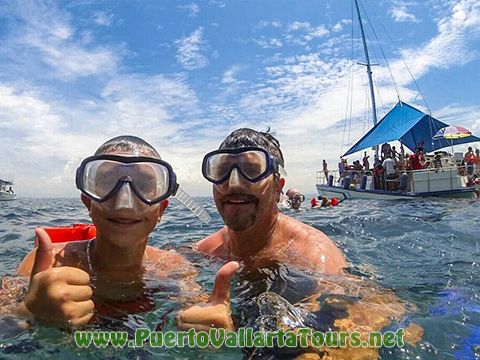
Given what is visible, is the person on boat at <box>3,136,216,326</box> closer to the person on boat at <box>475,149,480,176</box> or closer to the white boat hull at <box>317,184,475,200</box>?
the white boat hull at <box>317,184,475,200</box>

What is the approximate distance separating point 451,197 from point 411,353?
52.9ft

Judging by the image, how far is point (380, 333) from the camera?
2061 mm

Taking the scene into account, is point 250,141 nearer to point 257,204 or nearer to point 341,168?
point 257,204

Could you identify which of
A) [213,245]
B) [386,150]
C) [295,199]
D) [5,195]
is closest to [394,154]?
[386,150]

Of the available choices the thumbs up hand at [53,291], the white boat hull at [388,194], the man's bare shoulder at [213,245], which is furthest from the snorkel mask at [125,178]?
the white boat hull at [388,194]

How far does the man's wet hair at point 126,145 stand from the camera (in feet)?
8.84

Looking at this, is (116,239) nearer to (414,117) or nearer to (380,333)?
(380,333)

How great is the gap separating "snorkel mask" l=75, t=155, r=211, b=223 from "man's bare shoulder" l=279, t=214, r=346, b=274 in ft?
4.54

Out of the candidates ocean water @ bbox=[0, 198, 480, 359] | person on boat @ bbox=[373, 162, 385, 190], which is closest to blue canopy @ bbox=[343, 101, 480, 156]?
person on boat @ bbox=[373, 162, 385, 190]

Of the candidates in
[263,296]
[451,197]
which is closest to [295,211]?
[451,197]

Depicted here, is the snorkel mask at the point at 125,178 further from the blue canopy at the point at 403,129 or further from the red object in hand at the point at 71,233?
the blue canopy at the point at 403,129

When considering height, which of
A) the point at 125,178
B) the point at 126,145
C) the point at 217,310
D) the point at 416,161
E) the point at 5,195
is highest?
the point at 416,161

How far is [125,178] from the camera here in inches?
97.2

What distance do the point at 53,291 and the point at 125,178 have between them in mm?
866
